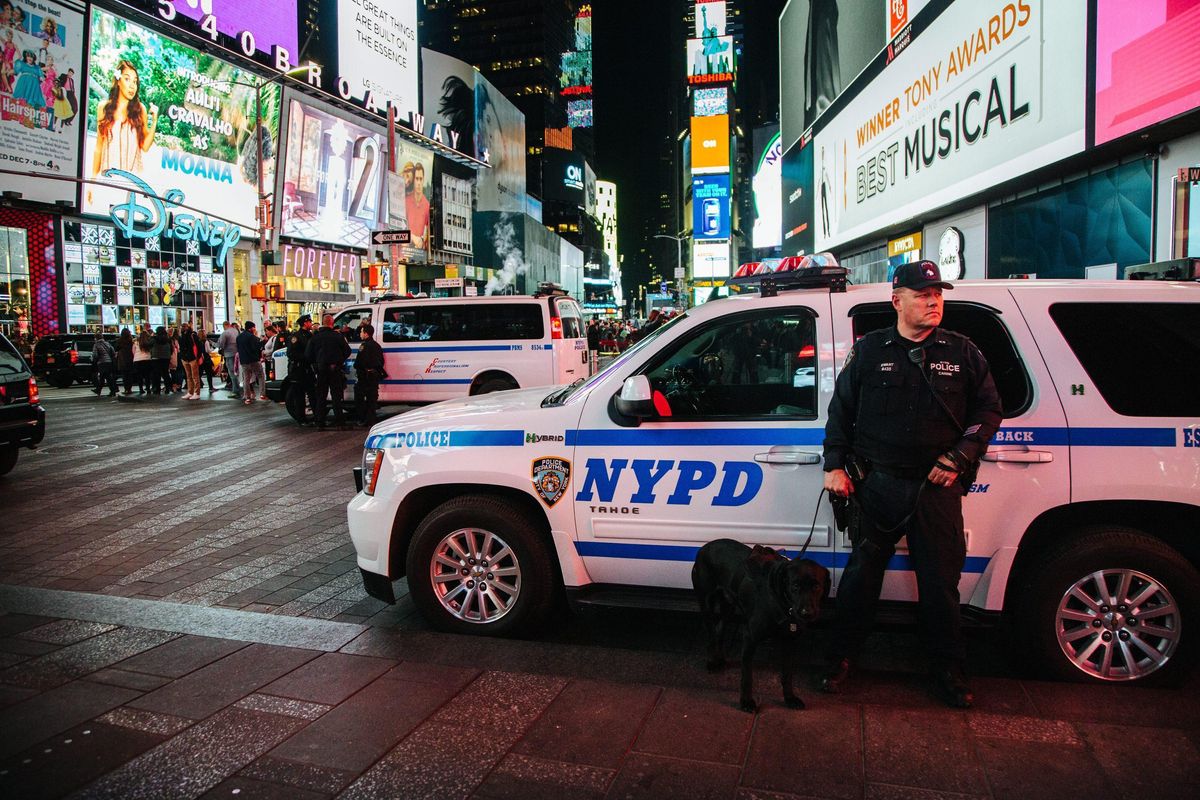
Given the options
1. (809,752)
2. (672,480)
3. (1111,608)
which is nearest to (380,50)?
(672,480)

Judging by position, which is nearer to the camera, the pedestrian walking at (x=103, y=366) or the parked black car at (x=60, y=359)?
the pedestrian walking at (x=103, y=366)

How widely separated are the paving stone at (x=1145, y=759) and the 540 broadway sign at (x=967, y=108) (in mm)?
11317

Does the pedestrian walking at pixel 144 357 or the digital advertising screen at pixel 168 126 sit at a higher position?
the digital advertising screen at pixel 168 126

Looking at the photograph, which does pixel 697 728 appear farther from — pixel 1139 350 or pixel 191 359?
pixel 191 359

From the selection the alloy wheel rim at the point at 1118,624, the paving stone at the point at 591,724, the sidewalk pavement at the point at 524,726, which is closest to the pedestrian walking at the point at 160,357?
the sidewalk pavement at the point at 524,726

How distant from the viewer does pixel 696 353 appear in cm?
450

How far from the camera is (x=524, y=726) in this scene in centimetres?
336

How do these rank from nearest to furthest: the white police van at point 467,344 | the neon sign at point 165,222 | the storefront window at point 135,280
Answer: the white police van at point 467,344
the storefront window at point 135,280
the neon sign at point 165,222

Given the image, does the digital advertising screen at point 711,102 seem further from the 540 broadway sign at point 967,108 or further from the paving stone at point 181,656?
the paving stone at point 181,656

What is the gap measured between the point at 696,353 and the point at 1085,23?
35.9 ft

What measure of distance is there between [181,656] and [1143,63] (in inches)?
486

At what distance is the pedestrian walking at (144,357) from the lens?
21.1 meters

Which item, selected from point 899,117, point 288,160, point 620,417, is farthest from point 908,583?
point 288,160

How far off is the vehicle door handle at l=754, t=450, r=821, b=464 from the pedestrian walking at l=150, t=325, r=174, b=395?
21378 mm
